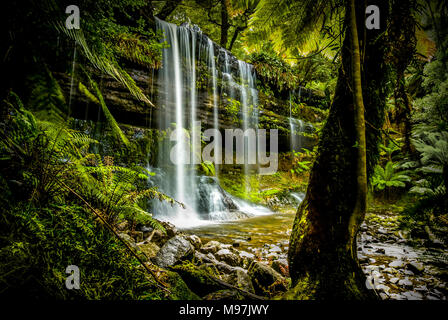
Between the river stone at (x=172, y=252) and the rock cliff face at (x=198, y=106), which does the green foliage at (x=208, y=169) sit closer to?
the rock cliff face at (x=198, y=106)

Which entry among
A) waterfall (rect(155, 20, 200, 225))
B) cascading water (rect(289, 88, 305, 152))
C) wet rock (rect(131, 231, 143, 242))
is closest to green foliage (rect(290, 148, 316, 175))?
cascading water (rect(289, 88, 305, 152))

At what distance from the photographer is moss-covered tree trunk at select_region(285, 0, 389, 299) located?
1211 millimetres

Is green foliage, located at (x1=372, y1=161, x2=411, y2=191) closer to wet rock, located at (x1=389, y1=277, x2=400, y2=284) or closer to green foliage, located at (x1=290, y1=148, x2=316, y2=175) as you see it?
green foliage, located at (x1=290, y1=148, x2=316, y2=175)

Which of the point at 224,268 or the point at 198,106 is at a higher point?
the point at 198,106

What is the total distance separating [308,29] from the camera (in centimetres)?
224

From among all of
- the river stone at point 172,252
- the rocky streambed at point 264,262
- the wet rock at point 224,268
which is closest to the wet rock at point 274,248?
the rocky streambed at point 264,262

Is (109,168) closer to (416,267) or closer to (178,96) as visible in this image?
(416,267)

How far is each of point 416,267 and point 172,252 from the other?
282 cm

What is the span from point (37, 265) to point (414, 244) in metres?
4.83

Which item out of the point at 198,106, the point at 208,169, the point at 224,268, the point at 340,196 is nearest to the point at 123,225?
the point at 224,268

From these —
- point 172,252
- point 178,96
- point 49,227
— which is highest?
point 178,96

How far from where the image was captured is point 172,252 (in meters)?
1.82

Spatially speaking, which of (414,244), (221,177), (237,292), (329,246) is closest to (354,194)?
(329,246)
